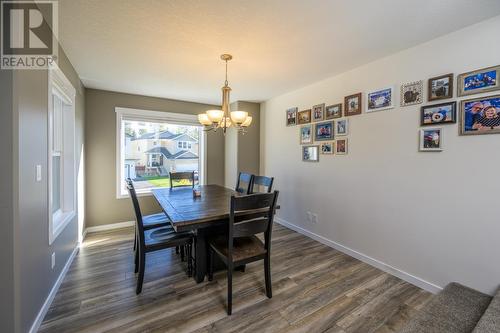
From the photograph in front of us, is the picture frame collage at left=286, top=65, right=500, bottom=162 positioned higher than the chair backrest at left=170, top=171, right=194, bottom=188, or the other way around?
the picture frame collage at left=286, top=65, right=500, bottom=162

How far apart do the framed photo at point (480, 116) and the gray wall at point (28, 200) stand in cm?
330

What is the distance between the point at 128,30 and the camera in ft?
6.22

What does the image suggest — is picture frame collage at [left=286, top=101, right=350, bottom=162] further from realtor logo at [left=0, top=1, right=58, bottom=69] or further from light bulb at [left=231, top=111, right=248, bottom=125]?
realtor logo at [left=0, top=1, right=58, bottom=69]

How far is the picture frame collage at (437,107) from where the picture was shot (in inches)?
68.2

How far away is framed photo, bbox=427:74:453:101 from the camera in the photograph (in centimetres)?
193

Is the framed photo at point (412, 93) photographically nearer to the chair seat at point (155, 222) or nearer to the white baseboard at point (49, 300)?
the chair seat at point (155, 222)

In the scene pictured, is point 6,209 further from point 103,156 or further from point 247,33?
point 103,156

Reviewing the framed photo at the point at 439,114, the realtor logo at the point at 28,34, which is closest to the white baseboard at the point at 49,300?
the realtor logo at the point at 28,34

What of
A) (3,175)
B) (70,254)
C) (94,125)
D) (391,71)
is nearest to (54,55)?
(3,175)

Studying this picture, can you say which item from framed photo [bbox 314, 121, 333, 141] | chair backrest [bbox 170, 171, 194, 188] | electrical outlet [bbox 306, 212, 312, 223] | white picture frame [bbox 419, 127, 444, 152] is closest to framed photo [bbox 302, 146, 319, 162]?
framed photo [bbox 314, 121, 333, 141]

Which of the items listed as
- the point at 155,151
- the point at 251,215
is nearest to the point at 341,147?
the point at 251,215

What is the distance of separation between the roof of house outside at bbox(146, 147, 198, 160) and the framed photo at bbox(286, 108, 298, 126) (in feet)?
6.88

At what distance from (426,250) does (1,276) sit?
10.9 feet

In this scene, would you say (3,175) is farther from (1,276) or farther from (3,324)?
(3,324)
